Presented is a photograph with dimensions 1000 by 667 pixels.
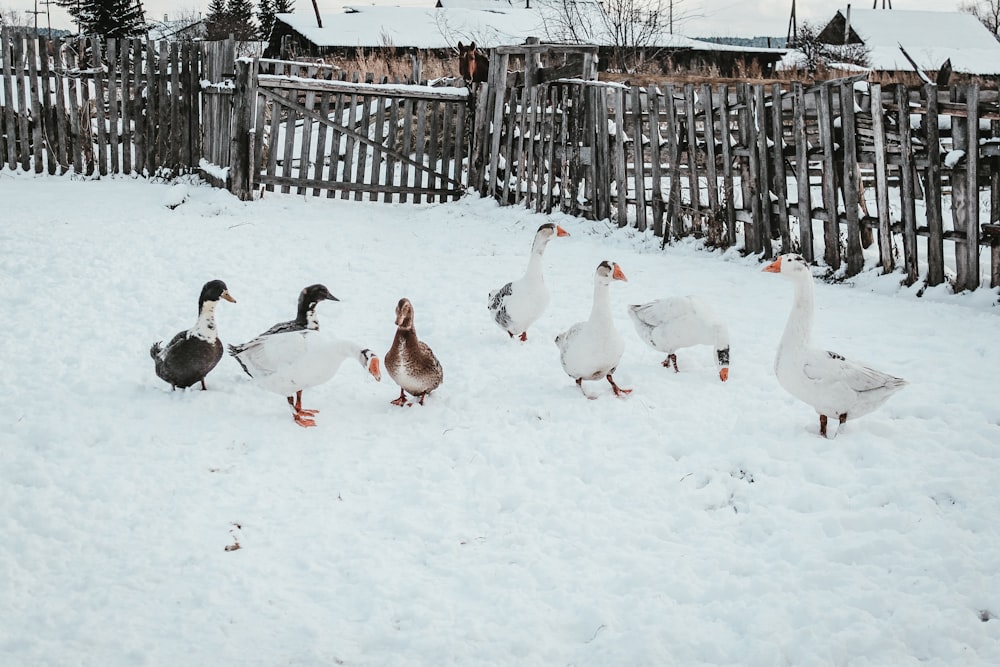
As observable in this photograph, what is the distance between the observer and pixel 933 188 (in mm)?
6484

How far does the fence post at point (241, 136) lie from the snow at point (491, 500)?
14.5 feet

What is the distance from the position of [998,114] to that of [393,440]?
515cm

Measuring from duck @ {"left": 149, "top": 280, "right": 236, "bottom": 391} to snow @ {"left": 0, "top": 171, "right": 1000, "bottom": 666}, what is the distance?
6.0 inches

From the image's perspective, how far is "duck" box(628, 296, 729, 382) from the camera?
5133 mm

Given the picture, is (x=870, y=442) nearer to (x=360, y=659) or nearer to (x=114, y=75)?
(x=360, y=659)

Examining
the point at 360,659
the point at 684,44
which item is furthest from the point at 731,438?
the point at 684,44

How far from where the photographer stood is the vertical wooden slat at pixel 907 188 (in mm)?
6547

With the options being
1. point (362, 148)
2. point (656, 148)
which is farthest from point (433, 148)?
point (656, 148)

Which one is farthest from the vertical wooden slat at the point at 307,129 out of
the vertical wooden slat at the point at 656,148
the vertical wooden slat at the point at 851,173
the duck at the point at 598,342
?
the duck at the point at 598,342

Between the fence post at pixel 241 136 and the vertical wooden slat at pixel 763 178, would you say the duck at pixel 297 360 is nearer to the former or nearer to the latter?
the vertical wooden slat at pixel 763 178

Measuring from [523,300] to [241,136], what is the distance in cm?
655

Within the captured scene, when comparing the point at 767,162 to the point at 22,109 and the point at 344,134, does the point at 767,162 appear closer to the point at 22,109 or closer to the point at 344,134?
the point at 344,134

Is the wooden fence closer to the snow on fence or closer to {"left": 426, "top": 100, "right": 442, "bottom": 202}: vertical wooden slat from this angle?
{"left": 426, "top": 100, "right": 442, "bottom": 202}: vertical wooden slat

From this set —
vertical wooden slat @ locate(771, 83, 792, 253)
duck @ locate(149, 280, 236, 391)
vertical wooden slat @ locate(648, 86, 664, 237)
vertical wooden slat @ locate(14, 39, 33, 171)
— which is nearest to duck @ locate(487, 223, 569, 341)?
duck @ locate(149, 280, 236, 391)
